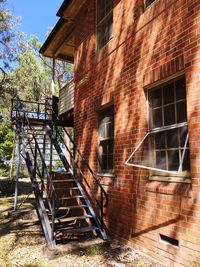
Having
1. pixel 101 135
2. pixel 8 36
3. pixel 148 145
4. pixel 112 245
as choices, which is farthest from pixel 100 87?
pixel 8 36

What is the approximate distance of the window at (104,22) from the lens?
7305 millimetres

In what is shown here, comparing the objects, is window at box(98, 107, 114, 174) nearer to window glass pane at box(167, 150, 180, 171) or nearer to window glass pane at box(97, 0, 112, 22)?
window glass pane at box(167, 150, 180, 171)

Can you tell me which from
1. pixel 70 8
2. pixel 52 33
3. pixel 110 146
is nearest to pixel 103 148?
pixel 110 146

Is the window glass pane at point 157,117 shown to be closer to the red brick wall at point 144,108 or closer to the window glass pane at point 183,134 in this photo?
the red brick wall at point 144,108

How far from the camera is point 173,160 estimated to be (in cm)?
464

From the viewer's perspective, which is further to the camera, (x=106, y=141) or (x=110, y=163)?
(x=106, y=141)

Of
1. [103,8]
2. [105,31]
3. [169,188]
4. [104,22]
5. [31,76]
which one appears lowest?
[169,188]

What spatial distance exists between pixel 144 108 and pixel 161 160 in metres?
1.11

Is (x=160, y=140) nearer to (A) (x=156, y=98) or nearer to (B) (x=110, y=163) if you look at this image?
(A) (x=156, y=98)

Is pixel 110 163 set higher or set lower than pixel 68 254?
higher

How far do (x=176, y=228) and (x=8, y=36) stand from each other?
51.4 ft

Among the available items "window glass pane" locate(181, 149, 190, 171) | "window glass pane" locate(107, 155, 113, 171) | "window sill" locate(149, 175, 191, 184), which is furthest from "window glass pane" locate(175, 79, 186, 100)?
"window glass pane" locate(107, 155, 113, 171)

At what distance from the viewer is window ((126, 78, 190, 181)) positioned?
4.48 meters

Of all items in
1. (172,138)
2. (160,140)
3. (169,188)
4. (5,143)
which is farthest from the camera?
(5,143)
